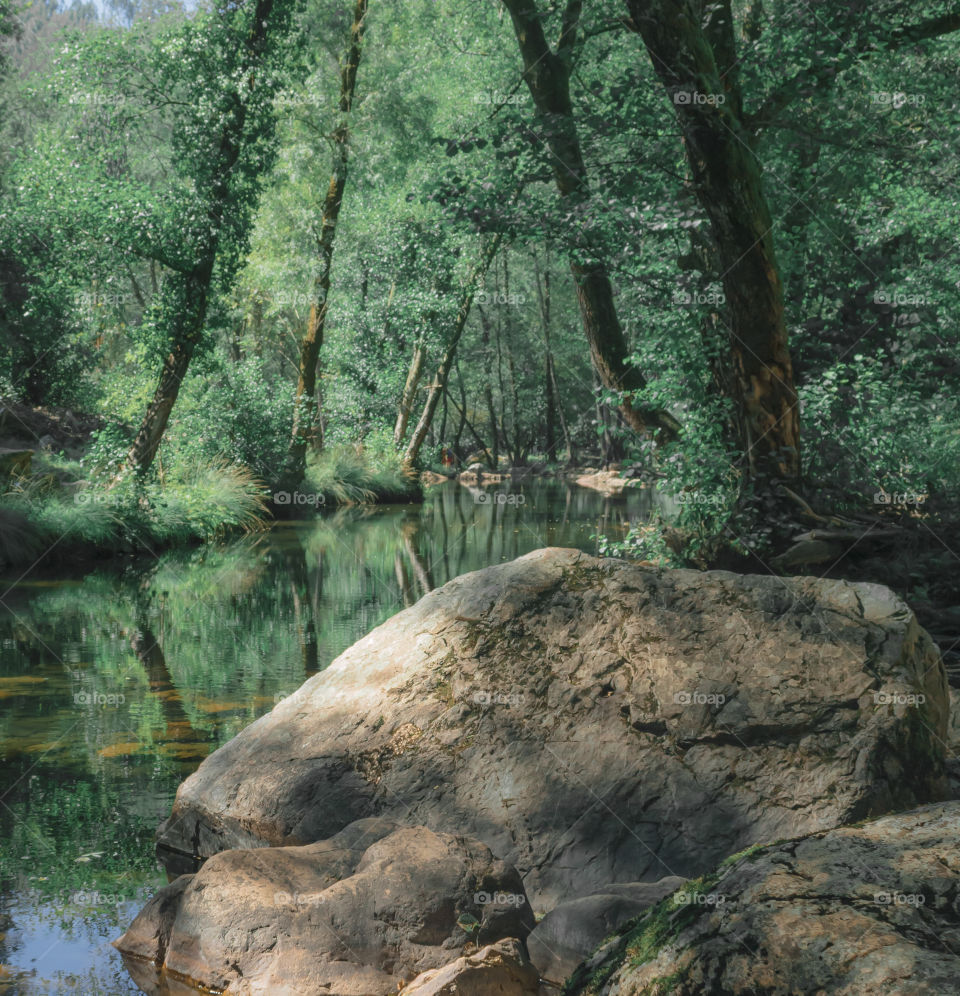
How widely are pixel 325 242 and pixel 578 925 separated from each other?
826 inches

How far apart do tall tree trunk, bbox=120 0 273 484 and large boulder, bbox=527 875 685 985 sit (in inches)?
537

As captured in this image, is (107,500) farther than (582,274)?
Yes

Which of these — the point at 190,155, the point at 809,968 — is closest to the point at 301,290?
the point at 190,155

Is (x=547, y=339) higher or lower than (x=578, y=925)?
higher

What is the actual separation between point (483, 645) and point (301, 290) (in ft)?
64.4

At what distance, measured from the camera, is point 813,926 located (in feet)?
6.42

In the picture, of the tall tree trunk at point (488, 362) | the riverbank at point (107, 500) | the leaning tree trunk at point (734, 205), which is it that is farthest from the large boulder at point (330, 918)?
the tall tree trunk at point (488, 362)

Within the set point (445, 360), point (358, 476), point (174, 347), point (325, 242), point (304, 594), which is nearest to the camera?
point (304, 594)

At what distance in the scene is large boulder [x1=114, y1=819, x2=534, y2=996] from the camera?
338 centimetres

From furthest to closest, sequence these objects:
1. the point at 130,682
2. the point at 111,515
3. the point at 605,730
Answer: the point at 111,515
the point at 130,682
the point at 605,730

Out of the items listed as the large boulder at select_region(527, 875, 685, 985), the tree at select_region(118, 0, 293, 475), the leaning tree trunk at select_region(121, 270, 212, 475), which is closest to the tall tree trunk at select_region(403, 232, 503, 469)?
the tree at select_region(118, 0, 293, 475)

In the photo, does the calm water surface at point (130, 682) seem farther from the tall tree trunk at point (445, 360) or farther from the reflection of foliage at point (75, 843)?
the tall tree trunk at point (445, 360)

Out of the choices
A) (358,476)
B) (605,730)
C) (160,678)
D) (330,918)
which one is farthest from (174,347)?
(330,918)

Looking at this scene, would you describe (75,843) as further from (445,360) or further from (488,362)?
(488,362)
